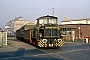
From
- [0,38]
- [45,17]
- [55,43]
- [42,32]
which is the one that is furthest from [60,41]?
[0,38]

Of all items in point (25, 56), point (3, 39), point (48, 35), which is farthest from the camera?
point (3, 39)

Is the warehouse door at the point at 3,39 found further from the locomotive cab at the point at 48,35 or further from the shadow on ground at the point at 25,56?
the shadow on ground at the point at 25,56

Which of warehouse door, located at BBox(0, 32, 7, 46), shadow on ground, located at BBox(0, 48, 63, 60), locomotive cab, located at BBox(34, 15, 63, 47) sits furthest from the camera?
warehouse door, located at BBox(0, 32, 7, 46)

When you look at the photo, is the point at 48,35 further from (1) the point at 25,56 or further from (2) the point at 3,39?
(2) the point at 3,39

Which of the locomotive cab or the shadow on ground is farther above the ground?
the locomotive cab

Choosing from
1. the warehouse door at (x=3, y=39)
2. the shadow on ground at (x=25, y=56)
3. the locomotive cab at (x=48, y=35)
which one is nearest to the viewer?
the shadow on ground at (x=25, y=56)

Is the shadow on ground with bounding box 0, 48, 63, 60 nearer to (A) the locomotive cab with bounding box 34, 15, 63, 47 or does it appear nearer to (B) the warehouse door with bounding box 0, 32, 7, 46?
(A) the locomotive cab with bounding box 34, 15, 63, 47

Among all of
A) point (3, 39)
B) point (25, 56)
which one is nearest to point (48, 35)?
point (25, 56)

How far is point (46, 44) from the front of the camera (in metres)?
22.4

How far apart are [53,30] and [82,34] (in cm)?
3351

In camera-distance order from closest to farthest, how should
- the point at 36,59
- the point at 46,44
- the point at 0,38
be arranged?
the point at 36,59
the point at 46,44
the point at 0,38

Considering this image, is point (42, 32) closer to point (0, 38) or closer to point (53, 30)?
point (53, 30)

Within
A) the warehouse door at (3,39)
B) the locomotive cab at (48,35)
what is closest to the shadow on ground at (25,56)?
the locomotive cab at (48,35)

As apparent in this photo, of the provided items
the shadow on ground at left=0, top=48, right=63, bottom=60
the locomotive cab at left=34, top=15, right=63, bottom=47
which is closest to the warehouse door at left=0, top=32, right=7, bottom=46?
the locomotive cab at left=34, top=15, right=63, bottom=47
